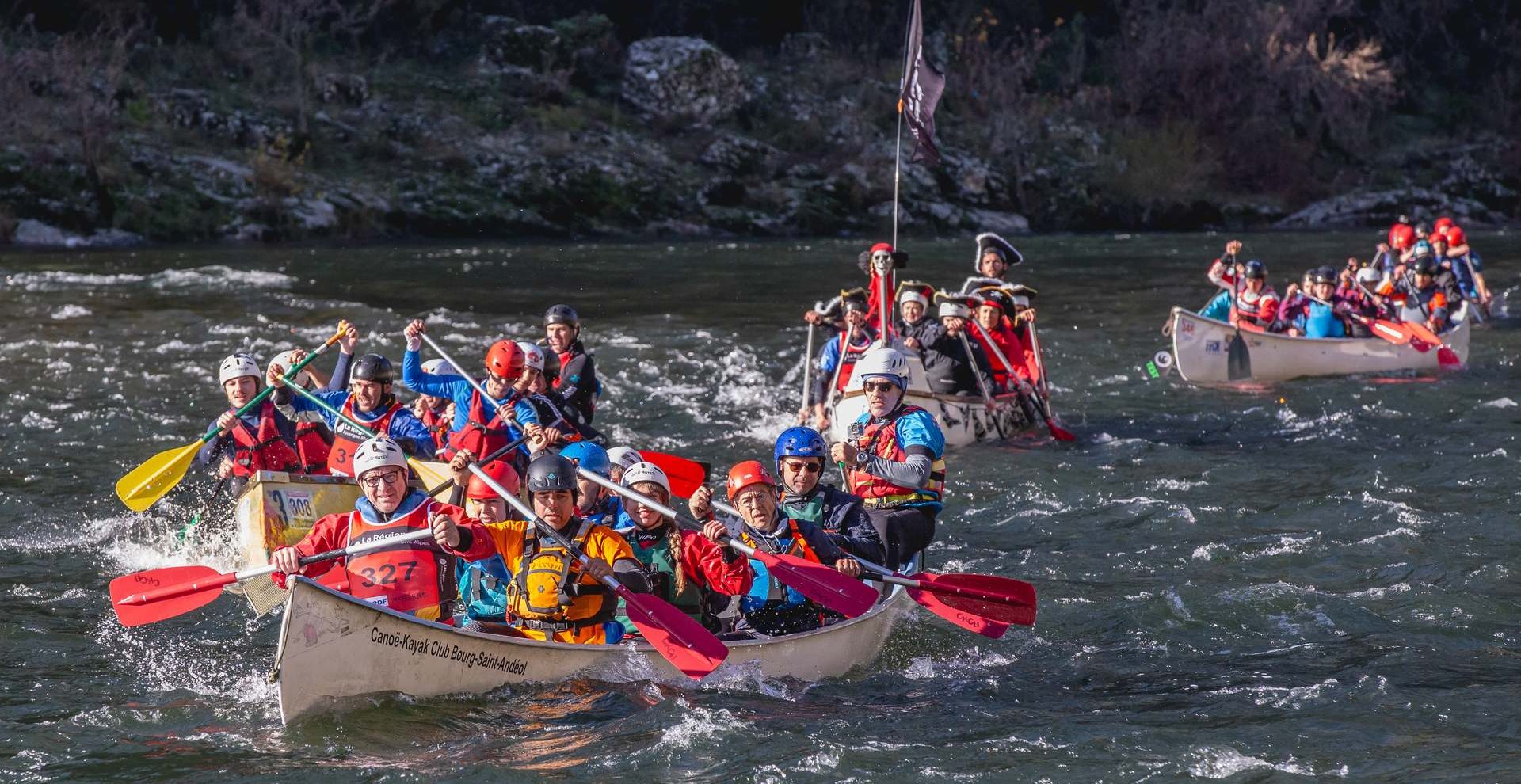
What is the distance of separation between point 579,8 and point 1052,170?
14.3m

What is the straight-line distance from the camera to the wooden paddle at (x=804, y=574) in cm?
789

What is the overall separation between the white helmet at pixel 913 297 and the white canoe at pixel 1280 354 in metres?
4.12

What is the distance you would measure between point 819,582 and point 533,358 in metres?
3.50

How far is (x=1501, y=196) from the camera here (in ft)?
148

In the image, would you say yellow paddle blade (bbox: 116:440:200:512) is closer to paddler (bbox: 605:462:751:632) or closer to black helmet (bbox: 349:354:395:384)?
black helmet (bbox: 349:354:395:384)

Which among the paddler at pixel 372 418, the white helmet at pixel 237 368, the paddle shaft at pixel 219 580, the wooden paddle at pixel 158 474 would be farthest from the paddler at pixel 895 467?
the white helmet at pixel 237 368

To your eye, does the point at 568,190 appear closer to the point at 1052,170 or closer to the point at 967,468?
the point at 1052,170

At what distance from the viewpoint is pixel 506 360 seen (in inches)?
424

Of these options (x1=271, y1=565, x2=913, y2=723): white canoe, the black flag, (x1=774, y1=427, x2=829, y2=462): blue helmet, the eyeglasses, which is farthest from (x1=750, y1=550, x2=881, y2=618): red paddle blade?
the black flag

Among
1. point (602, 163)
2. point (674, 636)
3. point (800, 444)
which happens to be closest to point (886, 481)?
point (800, 444)

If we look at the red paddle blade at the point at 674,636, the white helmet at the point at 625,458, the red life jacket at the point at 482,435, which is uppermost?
the white helmet at the point at 625,458

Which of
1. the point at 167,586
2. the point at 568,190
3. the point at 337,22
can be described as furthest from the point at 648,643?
the point at 337,22

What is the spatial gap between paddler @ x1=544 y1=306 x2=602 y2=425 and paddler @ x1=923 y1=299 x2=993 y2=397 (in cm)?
394

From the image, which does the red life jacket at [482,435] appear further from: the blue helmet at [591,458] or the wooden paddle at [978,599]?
the wooden paddle at [978,599]
